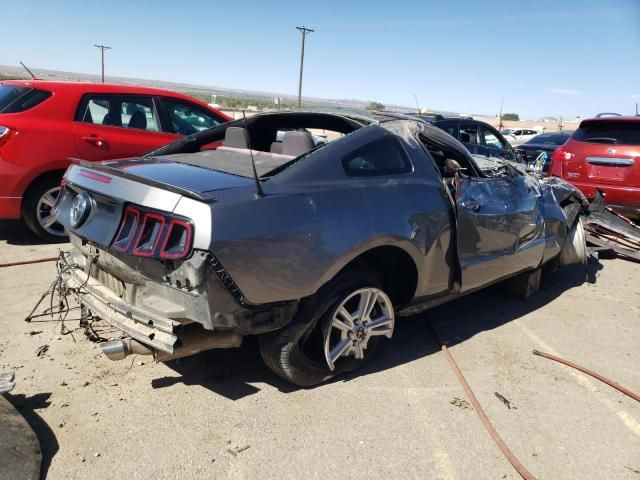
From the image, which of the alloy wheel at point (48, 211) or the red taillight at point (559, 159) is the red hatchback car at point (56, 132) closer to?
the alloy wheel at point (48, 211)

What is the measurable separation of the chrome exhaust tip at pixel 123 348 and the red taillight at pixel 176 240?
0.55 metres

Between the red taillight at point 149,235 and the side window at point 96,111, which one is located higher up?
the side window at point 96,111

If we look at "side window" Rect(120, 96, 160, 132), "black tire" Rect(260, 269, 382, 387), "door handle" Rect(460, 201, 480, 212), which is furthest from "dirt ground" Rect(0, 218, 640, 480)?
"side window" Rect(120, 96, 160, 132)

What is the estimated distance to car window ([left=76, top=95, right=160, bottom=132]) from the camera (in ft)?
19.2

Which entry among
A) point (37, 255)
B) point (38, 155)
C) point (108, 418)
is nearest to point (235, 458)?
point (108, 418)

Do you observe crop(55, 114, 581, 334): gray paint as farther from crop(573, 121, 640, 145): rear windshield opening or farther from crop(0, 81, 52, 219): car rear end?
crop(573, 121, 640, 145): rear windshield opening

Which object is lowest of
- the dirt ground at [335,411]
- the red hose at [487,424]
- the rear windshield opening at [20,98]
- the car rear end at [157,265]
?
the dirt ground at [335,411]

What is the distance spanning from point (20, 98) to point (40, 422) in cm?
407

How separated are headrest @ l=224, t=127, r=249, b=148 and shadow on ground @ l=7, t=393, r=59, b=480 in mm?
2197

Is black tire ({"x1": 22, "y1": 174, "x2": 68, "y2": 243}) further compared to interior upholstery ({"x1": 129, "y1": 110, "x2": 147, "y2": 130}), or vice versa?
interior upholstery ({"x1": 129, "y1": 110, "x2": 147, "y2": 130})

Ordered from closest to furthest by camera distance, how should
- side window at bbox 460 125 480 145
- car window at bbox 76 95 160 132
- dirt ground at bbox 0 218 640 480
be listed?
1. dirt ground at bbox 0 218 640 480
2. car window at bbox 76 95 160 132
3. side window at bbox 460 125 480 145

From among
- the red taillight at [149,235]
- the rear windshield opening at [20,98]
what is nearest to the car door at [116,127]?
the rear windshield opening at [20,98]

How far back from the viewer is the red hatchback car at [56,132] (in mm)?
5328

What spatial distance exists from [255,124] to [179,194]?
2.20 meters
